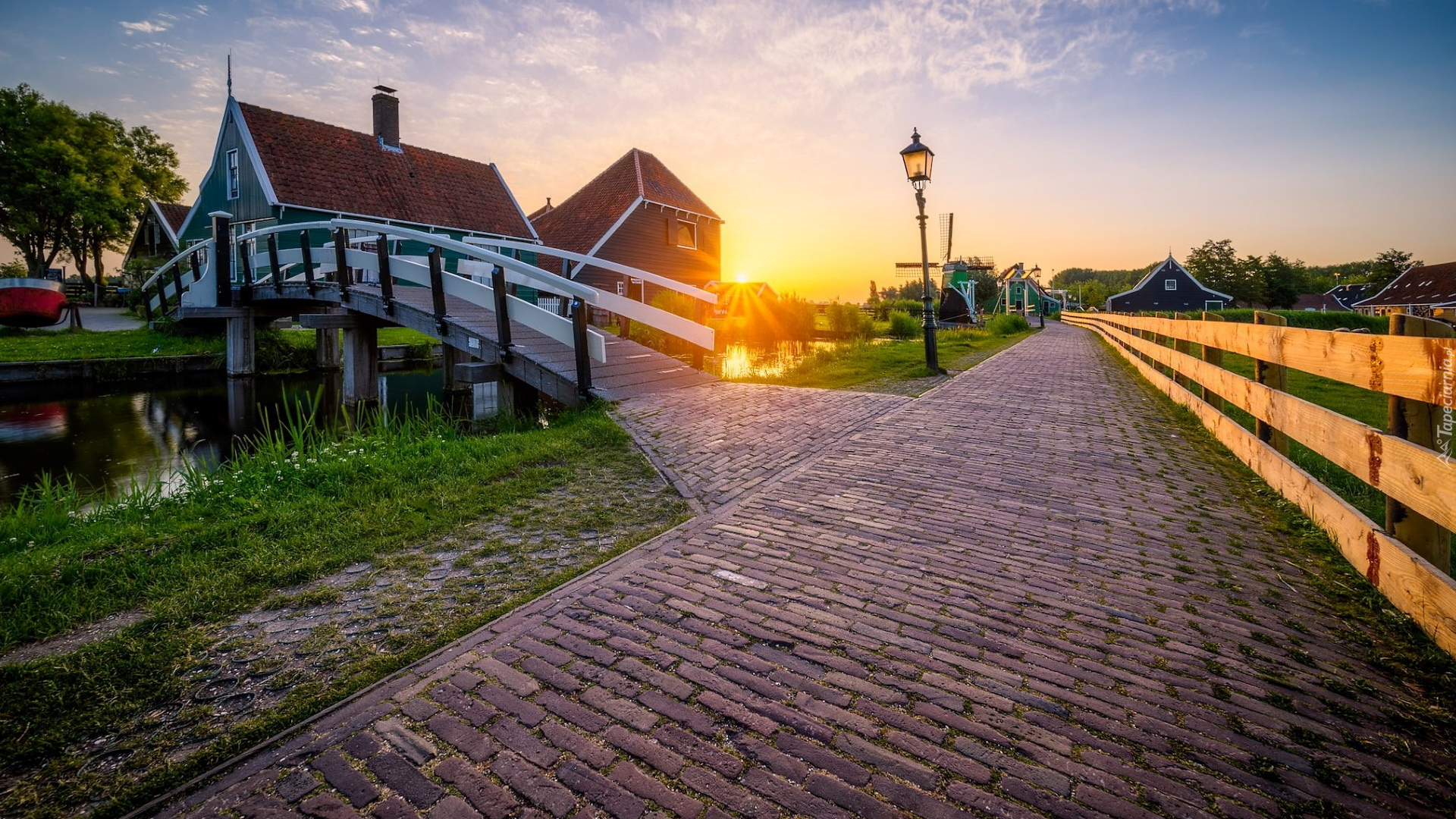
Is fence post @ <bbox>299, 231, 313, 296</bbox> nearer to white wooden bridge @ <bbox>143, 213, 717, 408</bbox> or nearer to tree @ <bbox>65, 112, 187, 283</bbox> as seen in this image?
white wooden bridge @ <bbox>143, 213, 717, 408</bbox>

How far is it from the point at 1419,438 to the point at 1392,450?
15 centimetres

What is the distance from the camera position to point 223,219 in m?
14.3

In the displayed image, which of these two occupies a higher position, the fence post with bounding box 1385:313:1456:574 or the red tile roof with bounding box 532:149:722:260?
the red tile roof with bounding box 532:149:722:260

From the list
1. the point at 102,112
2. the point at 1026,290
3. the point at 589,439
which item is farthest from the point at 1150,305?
the point at 102,112

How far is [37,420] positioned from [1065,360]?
20.0 metres

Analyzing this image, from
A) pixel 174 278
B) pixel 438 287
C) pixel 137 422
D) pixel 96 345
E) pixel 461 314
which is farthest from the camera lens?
pixel 174 278

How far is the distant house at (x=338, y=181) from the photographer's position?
20938 millimetres

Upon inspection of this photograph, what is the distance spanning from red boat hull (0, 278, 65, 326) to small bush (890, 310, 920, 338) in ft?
91.1

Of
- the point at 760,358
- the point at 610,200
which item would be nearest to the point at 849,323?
the point at 760,358

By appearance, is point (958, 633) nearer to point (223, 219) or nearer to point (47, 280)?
point (223, 219)

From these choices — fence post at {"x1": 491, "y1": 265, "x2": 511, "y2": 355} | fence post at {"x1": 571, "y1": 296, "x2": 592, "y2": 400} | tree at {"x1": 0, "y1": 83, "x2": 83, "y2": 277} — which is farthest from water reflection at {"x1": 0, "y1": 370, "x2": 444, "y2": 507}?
tree at {"x1": 0, "y1": 83, "x2": 83, "y2": 277}

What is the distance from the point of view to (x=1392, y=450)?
2736mm

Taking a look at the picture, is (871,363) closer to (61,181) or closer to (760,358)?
(760,358)

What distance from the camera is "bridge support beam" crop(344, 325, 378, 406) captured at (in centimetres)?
1276
